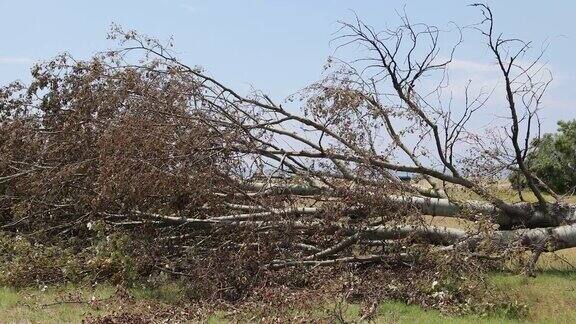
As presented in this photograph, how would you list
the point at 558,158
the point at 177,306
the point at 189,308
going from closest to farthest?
the point at 189,308, the point at 177,306, the point at 558,158

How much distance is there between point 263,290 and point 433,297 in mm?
1828

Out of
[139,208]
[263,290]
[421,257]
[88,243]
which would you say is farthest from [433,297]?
[88,243]

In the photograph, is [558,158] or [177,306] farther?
[558,158]

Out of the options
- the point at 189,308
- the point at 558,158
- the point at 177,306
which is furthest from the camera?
the point at 558,158

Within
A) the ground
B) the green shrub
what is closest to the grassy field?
the ground

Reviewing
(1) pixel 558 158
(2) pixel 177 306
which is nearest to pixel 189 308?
(2) pixel 177 306

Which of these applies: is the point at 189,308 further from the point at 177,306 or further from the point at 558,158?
the point at 558,158

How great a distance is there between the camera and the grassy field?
6.62m

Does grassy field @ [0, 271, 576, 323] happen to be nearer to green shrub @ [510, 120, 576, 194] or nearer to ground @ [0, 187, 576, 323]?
ground @ [0, 187, 576, 323]

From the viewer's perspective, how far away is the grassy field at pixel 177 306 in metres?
6.62

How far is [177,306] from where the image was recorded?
703 cm

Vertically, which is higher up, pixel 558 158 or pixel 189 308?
pixel 558 158

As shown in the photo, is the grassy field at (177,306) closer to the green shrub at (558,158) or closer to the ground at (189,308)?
the ground at (189,308)

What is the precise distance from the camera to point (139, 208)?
8.98 metres
